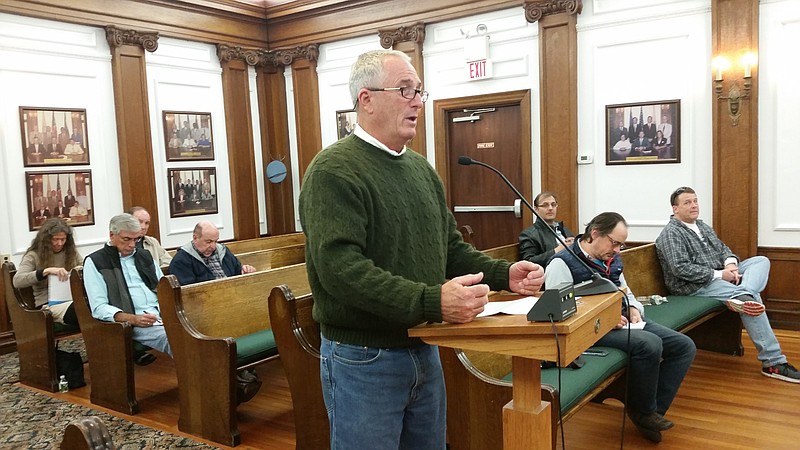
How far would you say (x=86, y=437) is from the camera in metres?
1.05

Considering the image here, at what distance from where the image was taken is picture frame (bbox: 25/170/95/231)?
19.4 feet

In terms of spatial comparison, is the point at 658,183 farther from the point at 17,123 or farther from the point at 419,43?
the point at 17,123

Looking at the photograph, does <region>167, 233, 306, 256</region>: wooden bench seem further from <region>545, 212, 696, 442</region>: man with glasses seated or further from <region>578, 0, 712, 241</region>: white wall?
<region>545, 212, 696, 442</region>: man with glasses seated

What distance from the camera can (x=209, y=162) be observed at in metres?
7.47

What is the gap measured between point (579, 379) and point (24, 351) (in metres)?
3.89

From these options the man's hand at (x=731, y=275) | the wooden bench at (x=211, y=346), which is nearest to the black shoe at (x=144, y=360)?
the wooden bench at (x=211, y=346)

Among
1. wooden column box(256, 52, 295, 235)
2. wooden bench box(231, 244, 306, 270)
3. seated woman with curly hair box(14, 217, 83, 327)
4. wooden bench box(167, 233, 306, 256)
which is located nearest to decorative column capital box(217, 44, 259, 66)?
wooden column box(256, 52, 295, 235)

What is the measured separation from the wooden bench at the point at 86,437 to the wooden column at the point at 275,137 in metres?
7.17

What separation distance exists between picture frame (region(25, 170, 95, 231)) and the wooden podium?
17.9 ft

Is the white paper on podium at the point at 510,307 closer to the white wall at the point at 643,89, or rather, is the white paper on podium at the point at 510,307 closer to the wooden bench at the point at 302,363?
the wooden bench at the point at 302,363

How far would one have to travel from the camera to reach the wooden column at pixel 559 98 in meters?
6.09

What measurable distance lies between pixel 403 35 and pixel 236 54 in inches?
80.5

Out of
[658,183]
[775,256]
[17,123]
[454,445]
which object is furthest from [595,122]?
[17,123]

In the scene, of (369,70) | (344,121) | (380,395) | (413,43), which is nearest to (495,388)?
(380,395)
